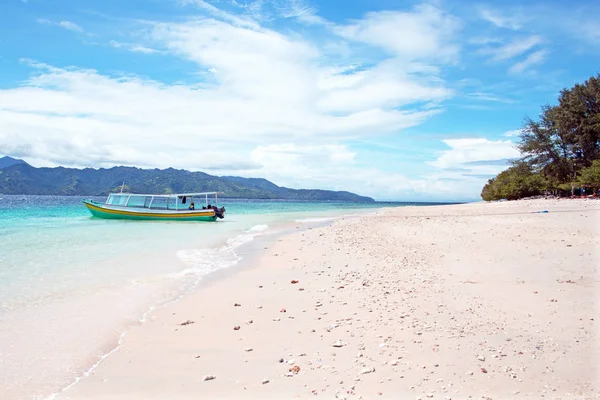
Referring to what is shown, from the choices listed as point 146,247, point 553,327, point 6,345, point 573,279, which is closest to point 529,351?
point 553,327

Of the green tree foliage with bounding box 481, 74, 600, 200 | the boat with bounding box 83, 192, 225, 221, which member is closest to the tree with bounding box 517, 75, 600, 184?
the green tree foliage with bounding box 481, 74, 600, 200

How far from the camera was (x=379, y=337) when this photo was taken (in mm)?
5574

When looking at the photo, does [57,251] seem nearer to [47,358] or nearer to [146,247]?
[146,247]

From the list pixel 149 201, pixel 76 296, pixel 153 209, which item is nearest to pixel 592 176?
pixel 153 209

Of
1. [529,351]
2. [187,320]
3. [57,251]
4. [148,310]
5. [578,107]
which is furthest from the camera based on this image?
[578,107]

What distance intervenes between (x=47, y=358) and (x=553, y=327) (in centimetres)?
706

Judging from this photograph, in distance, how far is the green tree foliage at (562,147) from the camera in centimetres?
4744

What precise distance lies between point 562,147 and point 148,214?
51651 millimetres

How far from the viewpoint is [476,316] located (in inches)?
246

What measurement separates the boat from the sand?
91.4 ft

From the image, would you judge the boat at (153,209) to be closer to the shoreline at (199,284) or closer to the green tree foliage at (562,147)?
the shoreline at (199,284)

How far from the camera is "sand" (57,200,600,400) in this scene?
436 centimetres

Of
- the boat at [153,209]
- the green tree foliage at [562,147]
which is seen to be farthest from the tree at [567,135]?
the boat at [153,209]

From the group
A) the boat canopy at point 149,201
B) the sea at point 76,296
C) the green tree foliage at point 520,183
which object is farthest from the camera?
the green tree foliage at point 520,183
